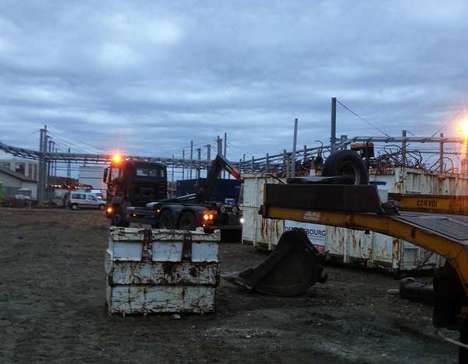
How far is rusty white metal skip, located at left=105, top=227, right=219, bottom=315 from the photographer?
27.1 feet

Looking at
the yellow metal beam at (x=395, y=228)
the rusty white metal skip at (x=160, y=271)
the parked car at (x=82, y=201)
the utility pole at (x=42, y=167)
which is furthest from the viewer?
the utility pole at (x=42, y=167)

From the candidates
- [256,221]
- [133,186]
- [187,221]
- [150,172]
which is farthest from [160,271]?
[150,172]

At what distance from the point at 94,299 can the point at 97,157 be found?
6574 centimetres

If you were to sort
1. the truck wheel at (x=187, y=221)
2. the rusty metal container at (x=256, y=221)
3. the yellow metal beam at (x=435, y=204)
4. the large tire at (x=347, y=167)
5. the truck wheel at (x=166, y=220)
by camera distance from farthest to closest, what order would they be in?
the truck wheel at (x=166, y=220) < the truck wheel at (x=187, y=221) < the rusty metal container at (x=256, y=221) < the yellow metal beam at (x=435, y=204) < the large tire at (x=347, y=167)

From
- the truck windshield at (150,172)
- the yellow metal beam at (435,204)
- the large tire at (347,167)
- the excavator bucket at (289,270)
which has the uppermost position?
the truck windshield at (150,172)

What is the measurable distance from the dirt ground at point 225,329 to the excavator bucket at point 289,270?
21 centimetres

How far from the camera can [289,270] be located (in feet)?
34.0

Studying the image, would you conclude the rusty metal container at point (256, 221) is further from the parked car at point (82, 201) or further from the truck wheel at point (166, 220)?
the parked car at point (82, 201)

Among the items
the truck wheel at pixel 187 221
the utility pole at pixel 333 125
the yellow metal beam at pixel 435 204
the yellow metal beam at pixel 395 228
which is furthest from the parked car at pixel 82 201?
the yellow metal beam at pixel 395 228

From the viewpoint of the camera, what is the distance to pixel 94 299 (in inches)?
383

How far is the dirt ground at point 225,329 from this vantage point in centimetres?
671

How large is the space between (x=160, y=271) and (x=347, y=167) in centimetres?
304

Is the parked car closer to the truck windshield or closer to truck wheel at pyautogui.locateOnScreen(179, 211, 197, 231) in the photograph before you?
the truck windshield

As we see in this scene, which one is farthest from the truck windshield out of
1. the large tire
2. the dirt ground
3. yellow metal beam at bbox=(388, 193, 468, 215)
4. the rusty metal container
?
the large tire
